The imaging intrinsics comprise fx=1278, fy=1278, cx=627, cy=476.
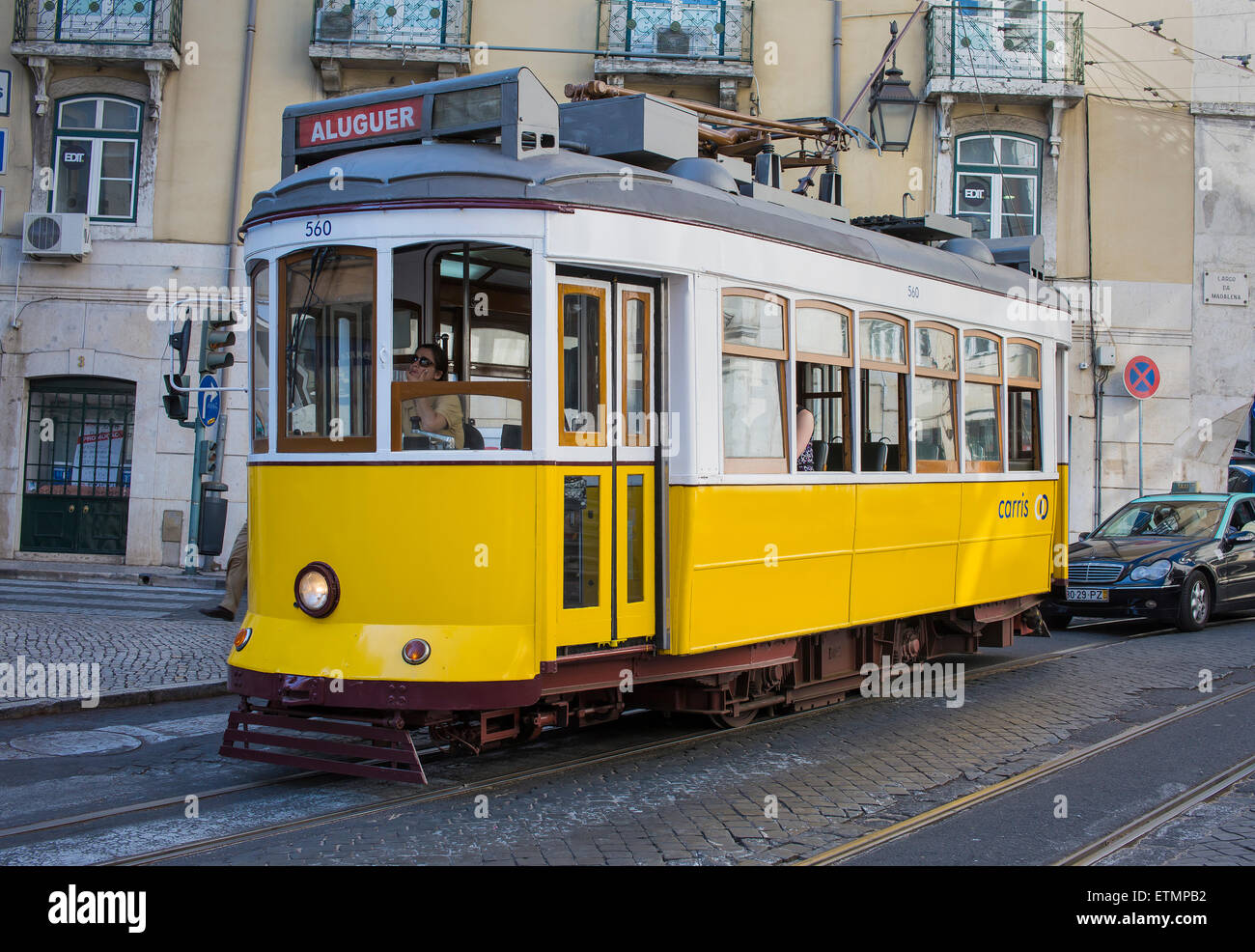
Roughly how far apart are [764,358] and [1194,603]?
341 inches

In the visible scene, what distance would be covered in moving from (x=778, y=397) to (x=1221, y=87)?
1690 centimetres

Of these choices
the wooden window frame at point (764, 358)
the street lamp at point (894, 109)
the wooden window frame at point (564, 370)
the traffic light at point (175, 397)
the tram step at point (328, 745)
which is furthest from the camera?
the traffic light at point (175, 397)

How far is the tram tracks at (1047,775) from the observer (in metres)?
5.31

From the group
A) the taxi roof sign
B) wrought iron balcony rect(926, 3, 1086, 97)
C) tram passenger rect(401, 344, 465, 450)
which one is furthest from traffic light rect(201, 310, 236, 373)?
wrought iron balcony rect(926, 3, 1086, 97)

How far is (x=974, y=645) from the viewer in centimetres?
1051

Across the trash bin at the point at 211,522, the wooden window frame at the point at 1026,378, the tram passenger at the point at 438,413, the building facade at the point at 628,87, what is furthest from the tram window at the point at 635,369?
the building facade at the point at 628,87

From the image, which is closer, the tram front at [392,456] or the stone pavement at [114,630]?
the tram front at [392,456]

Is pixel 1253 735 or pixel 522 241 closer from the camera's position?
pixel 522 241

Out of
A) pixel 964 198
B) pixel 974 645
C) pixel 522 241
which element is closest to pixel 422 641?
pixel 522 241

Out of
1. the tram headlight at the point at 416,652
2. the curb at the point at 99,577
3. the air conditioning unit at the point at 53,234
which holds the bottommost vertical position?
A: the curb at the point at 99,577

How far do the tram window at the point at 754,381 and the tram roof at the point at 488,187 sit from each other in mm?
429

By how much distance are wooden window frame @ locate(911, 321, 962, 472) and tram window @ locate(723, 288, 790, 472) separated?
5.57 ft

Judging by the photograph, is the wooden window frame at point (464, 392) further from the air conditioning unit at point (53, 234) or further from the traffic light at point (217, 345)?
the air conditioning unit at point (53, 234)
